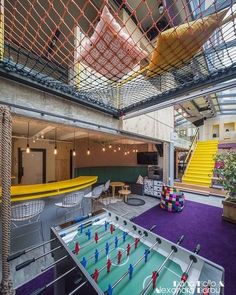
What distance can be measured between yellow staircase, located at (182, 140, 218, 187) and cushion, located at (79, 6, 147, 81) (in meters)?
6.85

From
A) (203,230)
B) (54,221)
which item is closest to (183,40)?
(54,221)

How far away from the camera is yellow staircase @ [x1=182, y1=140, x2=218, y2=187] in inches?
290

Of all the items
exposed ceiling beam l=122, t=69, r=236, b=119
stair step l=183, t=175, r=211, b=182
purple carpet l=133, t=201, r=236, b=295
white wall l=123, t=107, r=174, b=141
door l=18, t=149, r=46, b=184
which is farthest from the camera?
stair step l=183, t=175, r=211, b=182

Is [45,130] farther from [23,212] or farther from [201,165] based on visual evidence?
[201,165]

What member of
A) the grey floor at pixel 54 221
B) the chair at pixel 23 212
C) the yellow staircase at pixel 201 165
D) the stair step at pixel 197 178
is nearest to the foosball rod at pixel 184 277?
the grey floor at pixel 54 221

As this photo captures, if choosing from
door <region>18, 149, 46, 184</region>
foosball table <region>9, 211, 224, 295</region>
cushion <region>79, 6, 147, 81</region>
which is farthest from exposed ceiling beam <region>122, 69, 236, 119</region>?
door <region>18, 149, 46, 184</region>

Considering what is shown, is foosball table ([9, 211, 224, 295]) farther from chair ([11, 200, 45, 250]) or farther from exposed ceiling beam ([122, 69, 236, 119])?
exposed ceiling beam ([122, 69, 236, 119])

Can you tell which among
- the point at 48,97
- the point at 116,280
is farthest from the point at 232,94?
the point at 116,280

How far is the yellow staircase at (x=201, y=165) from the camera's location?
24.2 feet

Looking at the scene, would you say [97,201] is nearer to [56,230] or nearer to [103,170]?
[103,170]

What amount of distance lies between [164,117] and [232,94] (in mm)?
6058

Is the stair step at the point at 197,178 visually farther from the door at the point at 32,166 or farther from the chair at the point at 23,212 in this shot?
the door at the point at 32,166

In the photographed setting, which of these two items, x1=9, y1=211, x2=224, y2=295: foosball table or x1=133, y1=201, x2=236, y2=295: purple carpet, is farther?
x1=133, y1=201, x2=236, y2=295: purple carpet

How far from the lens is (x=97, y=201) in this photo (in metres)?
5.59
